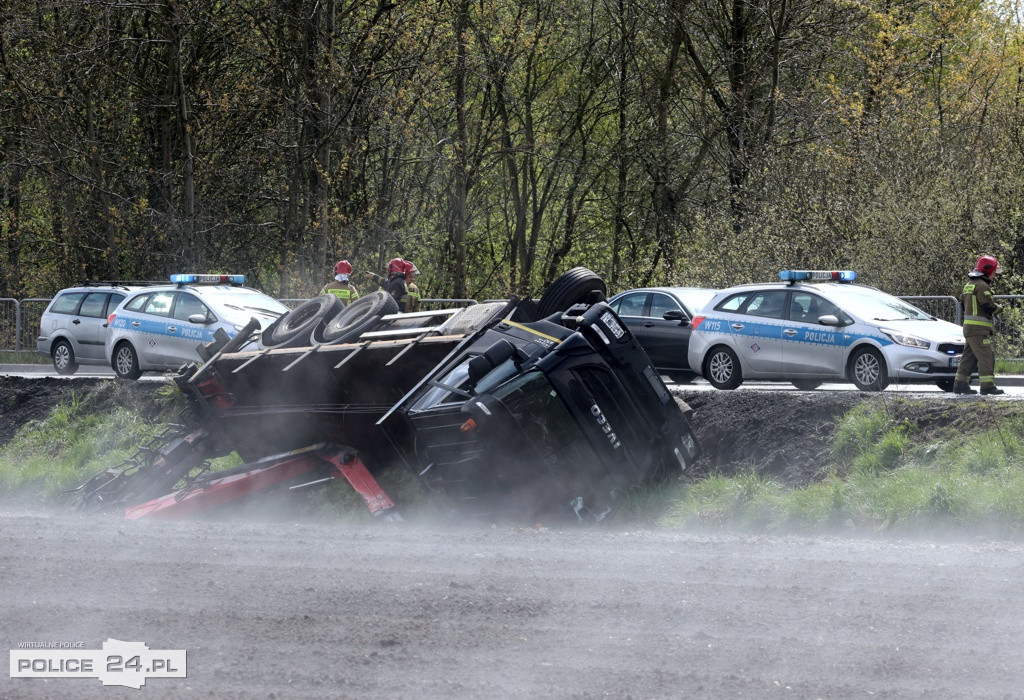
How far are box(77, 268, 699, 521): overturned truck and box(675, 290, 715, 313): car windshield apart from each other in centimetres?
672

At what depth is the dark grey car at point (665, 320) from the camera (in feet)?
56.3

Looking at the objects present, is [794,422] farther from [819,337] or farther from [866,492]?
[819,337]

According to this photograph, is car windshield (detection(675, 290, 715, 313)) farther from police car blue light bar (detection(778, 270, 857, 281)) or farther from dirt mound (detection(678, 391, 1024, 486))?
dirt mound (detection(678, 391, 1024, 486))

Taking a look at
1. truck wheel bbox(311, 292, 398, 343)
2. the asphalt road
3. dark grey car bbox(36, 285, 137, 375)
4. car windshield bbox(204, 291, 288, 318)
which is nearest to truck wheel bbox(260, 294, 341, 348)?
truck wheel bbox(311, 292, 398, 343)

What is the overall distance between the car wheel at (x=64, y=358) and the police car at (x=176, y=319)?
8.98ft

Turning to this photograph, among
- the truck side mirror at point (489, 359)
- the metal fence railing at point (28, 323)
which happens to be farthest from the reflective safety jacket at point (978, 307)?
the metal fence railing at point (28, 323)

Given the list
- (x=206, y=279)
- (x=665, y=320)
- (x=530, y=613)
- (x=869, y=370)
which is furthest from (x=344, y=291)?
(x=530, y=613)

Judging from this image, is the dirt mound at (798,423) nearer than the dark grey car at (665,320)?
Yes

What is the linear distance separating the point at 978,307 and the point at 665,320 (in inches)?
195

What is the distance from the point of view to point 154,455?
1182cm

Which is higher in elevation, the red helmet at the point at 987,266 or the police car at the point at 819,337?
the red helmet at the point at 987,266

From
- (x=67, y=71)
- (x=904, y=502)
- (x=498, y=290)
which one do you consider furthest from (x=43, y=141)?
(x=904, y=502)

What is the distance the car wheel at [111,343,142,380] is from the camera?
711 inches

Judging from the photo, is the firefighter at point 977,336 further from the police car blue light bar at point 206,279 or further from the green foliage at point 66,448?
the police car blue light bar at point 206,279
